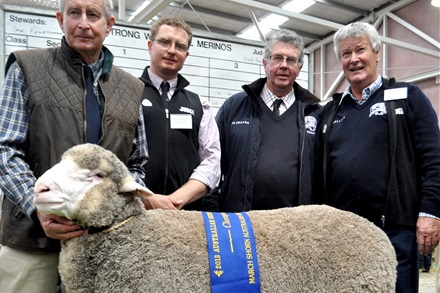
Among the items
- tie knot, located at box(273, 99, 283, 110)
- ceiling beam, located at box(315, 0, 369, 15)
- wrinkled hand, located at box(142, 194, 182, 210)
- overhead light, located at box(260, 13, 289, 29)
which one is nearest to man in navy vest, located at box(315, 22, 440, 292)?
tie knot, located at box(273, 99, 283, 110)

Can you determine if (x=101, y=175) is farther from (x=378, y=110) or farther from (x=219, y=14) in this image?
(x=219, y=14)

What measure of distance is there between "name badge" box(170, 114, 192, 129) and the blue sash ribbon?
812mm

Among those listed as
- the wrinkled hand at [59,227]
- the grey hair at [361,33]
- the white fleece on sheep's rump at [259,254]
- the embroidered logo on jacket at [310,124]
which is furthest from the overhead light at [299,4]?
the wrinkled hand at [59,227]

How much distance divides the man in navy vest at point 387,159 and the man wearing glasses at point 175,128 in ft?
2.64

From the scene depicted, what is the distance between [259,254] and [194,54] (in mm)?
2980

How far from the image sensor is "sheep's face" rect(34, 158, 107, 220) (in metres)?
1.74

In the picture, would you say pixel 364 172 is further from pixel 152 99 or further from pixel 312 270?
pixel 152 99

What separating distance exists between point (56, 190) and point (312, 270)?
49.4 inches

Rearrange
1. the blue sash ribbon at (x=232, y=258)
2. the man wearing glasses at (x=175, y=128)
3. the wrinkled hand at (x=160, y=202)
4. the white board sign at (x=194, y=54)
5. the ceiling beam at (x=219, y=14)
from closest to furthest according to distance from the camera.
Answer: the blue sash ribbon at (x=232, y=258)
the wrinkled hand at (x=160, y=202)
the man wearing glasses at (x=175, y=128)
the white board sign at (x=194, y=54)
the ceiling beam at (x=219, y=14)

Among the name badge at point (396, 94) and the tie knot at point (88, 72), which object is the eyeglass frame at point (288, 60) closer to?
the name badge at point (396, 94)

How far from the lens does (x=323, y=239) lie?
2.13 metres

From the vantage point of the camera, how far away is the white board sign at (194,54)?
3.89m

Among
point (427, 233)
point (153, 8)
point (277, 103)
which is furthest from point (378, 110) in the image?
point (153, 8)

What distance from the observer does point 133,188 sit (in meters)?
1.93
